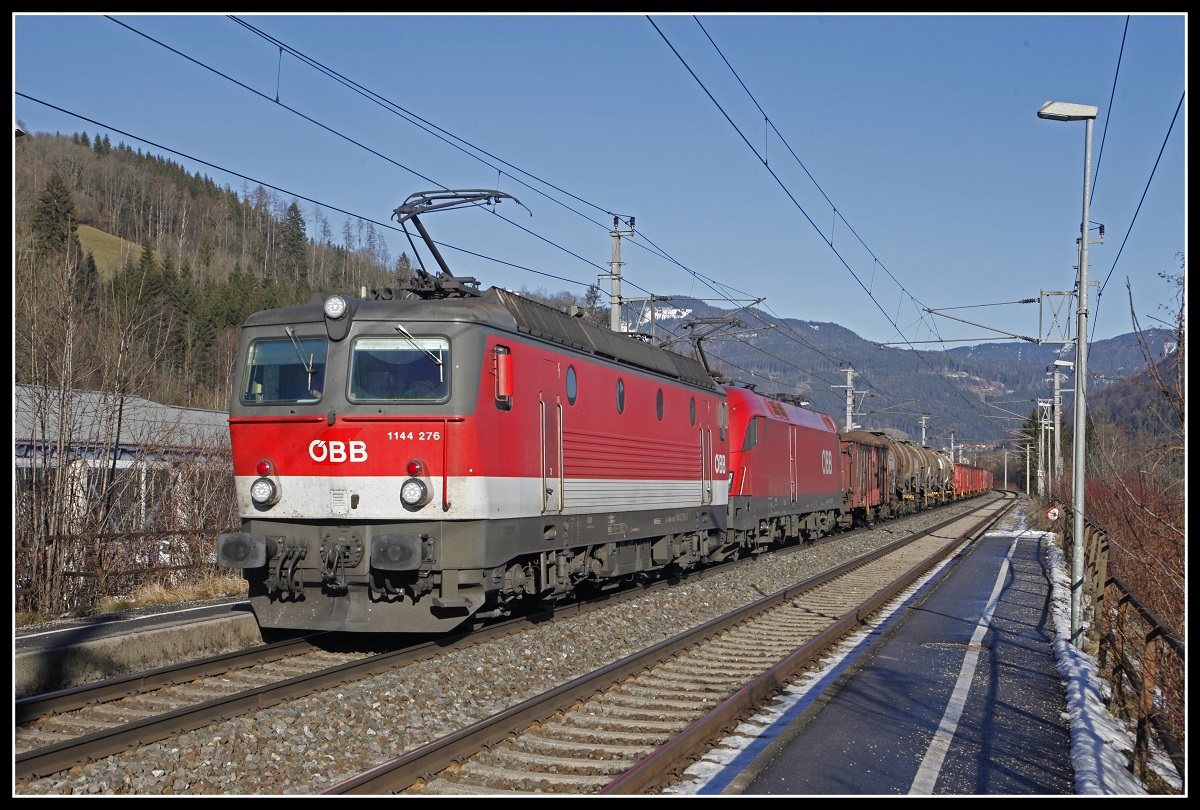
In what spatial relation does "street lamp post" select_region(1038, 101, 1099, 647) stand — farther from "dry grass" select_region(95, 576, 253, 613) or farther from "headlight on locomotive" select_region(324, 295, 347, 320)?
"dry grass" select_region(95, 576, 253, 613)

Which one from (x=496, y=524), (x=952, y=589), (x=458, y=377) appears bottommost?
(x=952, y=589)

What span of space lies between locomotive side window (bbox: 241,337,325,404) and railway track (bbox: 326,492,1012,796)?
4.21m

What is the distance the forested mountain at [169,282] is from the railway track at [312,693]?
5.14m

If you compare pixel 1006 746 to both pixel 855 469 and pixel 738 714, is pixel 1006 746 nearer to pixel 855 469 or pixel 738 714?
pixel 738 714

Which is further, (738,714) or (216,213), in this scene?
(216,213)

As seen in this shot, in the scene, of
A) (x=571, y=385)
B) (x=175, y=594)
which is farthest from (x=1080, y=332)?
(x=175, y=594)

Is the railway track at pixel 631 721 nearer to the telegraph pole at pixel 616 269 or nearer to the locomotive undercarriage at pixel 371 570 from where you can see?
the locomotive undercarriage at pixel 371 570

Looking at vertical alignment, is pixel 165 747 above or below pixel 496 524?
below

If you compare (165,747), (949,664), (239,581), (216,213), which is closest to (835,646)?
(949,664)

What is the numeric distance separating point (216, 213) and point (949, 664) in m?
95.1

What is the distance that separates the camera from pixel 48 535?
14758mm

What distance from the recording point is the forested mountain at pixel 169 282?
15.8 meters
